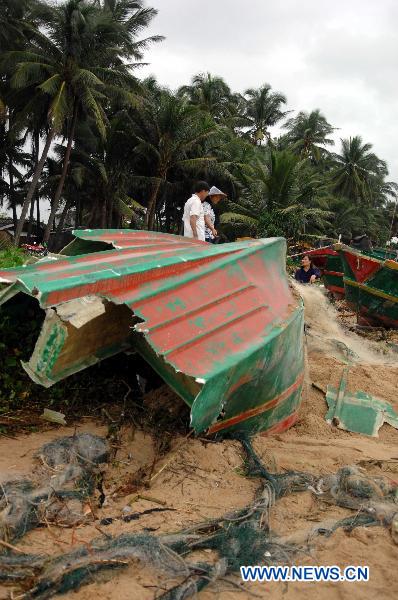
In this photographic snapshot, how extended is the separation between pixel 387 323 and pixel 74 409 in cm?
883

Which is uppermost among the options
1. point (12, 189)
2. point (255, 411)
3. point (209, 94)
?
point (209, 94)

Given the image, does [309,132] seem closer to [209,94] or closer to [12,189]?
[209,94]

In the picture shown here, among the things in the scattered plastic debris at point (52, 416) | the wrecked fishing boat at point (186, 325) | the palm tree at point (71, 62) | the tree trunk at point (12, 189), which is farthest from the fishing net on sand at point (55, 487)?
the tree trunk at point (12, 189)

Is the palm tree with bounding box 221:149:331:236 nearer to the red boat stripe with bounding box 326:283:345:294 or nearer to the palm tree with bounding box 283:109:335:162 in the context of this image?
the red boat stripe with bounding box 326:283:345:294

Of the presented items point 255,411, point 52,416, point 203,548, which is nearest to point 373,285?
point 255,411

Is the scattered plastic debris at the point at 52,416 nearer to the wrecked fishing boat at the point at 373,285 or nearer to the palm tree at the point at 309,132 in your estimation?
the wrecked fishing boat at the point at 373,285

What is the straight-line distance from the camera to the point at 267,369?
3.63m

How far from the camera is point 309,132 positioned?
41062 mm

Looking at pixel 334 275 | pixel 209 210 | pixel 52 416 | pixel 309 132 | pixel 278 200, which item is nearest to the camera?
pixel 52 416

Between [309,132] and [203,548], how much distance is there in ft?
140

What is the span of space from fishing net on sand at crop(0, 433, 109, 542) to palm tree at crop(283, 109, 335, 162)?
41002 millimetres

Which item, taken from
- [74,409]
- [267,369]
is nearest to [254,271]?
[267,369]

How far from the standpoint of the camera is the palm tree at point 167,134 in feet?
77.0

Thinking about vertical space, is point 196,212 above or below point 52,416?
above
